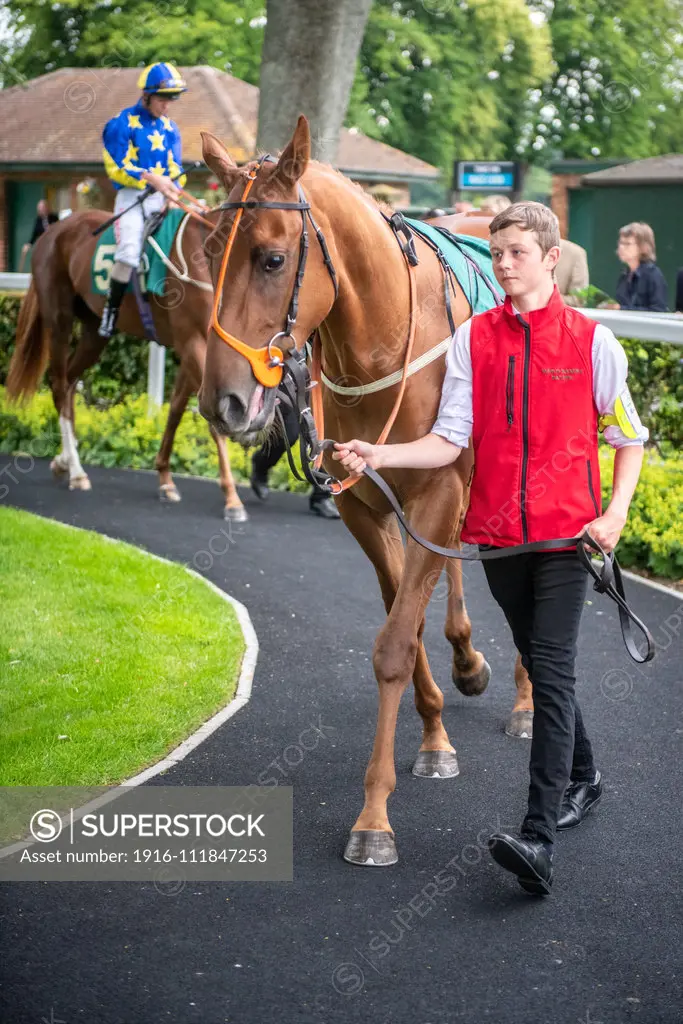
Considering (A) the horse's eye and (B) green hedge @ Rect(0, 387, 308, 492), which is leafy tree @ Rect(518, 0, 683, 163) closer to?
(B) green hedge @ Rect(0, 387, 308, 492)

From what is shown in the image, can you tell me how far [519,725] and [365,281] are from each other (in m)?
2.16

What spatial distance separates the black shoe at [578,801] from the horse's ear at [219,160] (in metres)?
2.39

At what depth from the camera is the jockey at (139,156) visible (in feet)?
30.5

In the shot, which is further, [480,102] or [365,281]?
[480,102]

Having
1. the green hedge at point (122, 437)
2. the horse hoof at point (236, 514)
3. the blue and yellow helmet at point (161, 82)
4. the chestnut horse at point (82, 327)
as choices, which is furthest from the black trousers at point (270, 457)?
the blue and yellow helmet at point (161, 82)

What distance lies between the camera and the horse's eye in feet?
12.2

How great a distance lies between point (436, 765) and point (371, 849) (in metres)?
0.81

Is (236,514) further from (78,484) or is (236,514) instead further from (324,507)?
(78,484)

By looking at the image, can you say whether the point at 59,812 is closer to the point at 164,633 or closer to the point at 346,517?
the point at 346,517

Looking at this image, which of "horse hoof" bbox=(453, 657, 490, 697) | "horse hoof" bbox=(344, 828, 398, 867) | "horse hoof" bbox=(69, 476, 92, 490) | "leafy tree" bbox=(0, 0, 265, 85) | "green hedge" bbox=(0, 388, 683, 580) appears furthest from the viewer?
"leafy tree" bbox=(0, 0, 265, 85)

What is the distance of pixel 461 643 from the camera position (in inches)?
215

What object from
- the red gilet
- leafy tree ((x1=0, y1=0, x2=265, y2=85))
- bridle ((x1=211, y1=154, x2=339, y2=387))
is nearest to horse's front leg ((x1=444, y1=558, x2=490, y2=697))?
the red gilet

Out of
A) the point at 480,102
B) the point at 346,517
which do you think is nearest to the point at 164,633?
the point at 346,517

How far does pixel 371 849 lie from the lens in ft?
13.4
